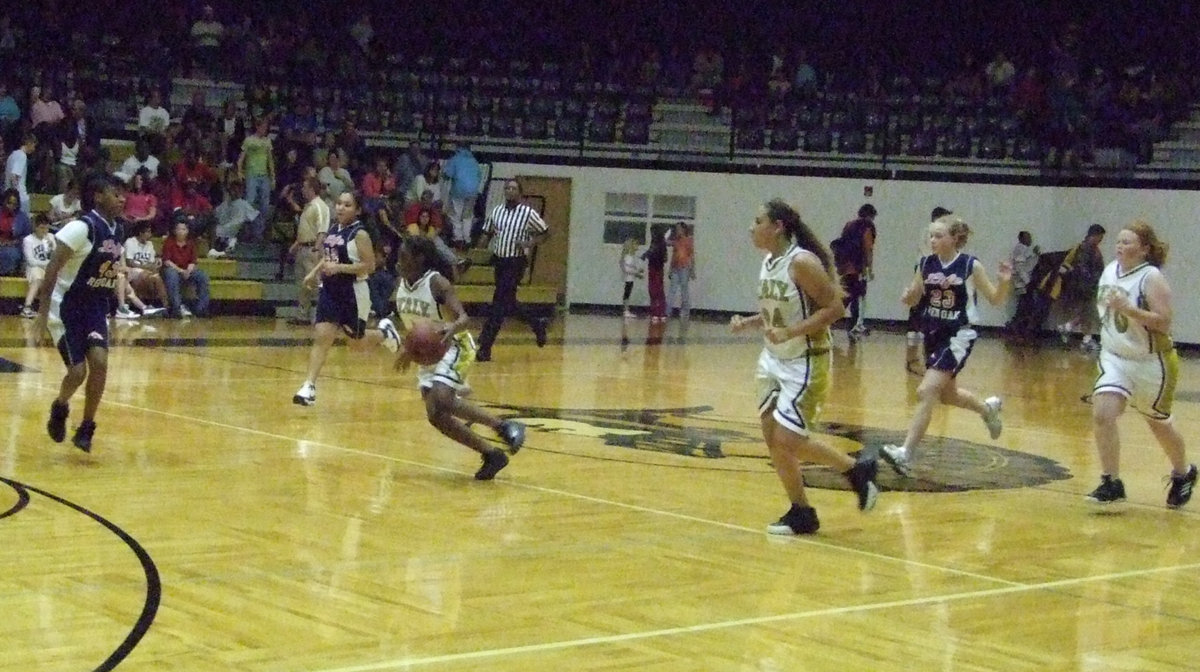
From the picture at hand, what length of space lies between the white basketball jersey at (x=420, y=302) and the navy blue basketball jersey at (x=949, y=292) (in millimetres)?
3059

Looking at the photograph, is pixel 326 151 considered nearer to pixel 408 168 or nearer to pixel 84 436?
pixel 408 168

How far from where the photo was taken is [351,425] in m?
12.0

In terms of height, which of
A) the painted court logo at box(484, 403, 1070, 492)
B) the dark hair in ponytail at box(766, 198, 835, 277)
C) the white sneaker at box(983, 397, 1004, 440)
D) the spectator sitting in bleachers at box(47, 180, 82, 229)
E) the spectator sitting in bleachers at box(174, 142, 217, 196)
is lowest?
the painted court logo at box(484, 403, 1070, 492)

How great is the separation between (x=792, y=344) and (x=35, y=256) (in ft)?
47.6

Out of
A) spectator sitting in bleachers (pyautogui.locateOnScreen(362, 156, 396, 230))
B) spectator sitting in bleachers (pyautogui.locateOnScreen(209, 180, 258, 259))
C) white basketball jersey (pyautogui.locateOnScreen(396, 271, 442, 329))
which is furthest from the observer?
spectator sitting in bleachers (pyautogui.locateOnScreen(362, 156, 396, 230))

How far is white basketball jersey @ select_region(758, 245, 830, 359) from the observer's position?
26.9 ft

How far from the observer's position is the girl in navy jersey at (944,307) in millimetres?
10492

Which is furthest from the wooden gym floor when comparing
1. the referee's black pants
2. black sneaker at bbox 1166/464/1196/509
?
the referee's black pants

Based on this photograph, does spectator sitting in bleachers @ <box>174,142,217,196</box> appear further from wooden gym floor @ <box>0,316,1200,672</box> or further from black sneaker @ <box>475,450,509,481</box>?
black sneaker @ <box>475,450,509,481</box>

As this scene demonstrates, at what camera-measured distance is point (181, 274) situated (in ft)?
72.7

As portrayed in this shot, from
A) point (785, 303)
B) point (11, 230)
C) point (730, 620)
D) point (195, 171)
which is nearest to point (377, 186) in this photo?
point (195, 171)

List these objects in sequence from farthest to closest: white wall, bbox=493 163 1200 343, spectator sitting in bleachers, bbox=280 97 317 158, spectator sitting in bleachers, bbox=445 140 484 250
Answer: spectator sitting in bleachers, bbox=445 140 484 250, white wall, bbox=493 163 1200 343, spectator sitting in bleachers, bbox=280 97 317 158

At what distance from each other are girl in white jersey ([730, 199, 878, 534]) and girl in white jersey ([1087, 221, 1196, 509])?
81.6 inches

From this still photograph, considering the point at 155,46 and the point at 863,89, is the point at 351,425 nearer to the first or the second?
the point at 155,46
